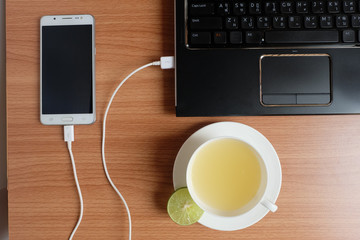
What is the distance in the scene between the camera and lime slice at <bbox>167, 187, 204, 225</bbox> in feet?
1.75

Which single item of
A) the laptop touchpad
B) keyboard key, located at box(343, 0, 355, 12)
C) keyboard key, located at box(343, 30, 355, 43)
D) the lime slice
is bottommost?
the lime slice

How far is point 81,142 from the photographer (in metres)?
0.60

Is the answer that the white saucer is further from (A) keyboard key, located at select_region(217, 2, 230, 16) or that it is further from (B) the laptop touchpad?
(A) keyboard key, located at select_region(217, 2, 230, 16)

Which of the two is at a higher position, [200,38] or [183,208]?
[200,38]

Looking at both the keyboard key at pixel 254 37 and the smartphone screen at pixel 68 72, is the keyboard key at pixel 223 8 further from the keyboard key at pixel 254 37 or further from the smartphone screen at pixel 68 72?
the smartphone screen at pixel 68 72

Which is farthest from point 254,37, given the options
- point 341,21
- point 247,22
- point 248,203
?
point 248,203

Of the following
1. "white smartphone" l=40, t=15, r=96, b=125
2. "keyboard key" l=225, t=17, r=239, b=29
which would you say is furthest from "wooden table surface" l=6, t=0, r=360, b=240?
"keyboard key" l=225, t=17, r=239, b=29

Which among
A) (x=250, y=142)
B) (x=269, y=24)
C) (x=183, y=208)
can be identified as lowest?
(x=183, y=208)

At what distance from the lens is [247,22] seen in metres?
0.53

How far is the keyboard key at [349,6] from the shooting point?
20.7 inches

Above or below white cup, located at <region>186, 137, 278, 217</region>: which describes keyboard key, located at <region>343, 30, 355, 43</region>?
above

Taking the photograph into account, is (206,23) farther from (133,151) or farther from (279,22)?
(133,151)

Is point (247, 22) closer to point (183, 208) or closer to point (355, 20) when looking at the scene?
point (355, 20)

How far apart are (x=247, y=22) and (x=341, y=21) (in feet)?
0.56
